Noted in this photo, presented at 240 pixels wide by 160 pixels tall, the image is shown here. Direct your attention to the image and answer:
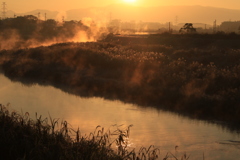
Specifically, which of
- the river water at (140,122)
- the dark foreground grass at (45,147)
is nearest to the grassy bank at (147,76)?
the river water at (140,122)

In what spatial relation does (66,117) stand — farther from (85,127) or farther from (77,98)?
(77,98)

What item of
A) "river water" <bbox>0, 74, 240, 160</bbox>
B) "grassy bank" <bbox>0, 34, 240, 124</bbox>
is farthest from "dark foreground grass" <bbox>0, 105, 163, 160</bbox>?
"grassy bank" <bbox>0, 34, 240, 124</bbox>

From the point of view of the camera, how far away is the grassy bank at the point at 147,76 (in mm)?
19344

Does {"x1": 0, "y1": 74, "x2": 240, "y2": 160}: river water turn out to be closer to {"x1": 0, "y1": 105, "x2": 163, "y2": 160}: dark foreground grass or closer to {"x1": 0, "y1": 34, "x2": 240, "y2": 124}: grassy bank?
{"x1": 0, "y1": 34, "x2": 240, "y2": 124}: grassy bank

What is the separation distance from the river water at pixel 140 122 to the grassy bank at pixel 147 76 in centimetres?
134

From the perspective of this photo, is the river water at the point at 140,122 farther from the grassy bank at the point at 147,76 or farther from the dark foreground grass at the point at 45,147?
the dark foreground grass at the point at 45,147

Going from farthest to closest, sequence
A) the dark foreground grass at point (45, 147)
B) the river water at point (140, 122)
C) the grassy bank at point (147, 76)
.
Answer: the grassy bank at point (147, 76), the river water at point (140, 122), the dark foreground grass at point (45, 147)

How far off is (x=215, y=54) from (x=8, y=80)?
1538 cm

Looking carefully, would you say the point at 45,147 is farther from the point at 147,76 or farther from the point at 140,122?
the point at 147,76

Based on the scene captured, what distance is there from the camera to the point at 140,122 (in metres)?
16.7

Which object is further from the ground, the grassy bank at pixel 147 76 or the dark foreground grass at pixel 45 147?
the dark foreground grass at pixel 45 147

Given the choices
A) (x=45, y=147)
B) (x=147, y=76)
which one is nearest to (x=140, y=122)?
(x=45, y=147)

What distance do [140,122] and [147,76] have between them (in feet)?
27.2

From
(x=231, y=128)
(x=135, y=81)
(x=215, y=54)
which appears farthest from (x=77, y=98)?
(x=215, y=54)
